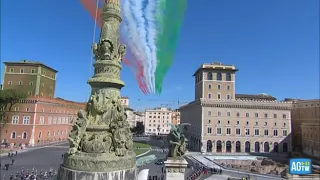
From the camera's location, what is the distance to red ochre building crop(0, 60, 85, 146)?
176 ft

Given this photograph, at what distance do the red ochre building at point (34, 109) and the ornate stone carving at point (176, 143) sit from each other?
123 feet

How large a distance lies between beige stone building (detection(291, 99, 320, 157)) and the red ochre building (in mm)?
53574

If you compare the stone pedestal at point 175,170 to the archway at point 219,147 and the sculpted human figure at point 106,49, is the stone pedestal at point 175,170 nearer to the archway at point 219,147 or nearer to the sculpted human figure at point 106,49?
the sculpted human figure at point 106,49

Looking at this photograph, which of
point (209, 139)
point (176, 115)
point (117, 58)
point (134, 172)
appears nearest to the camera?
point (134, 172)

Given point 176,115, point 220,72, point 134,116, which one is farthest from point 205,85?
point 134,116

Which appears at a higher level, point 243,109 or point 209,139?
point 243,109

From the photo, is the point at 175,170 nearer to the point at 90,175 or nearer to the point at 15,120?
the point at 90,175

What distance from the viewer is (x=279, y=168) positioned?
44.5 m

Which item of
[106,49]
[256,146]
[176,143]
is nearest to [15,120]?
[176,143]

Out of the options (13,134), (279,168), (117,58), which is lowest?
(279,168)

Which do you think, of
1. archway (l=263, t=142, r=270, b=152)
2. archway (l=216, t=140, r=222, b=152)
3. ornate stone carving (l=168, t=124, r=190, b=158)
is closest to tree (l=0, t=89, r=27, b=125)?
archway (l=216, t=140, r=222, b=152)

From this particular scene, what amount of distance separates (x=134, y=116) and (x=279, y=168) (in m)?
95.7

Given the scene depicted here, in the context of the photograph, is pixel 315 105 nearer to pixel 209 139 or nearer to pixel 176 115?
pixel 209 139

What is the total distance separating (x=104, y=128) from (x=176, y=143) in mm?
7347
